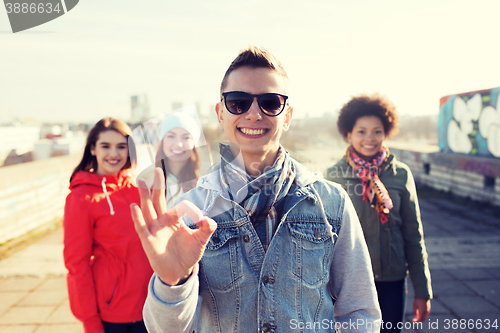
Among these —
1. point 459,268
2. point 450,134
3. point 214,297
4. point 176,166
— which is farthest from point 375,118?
point 450,134

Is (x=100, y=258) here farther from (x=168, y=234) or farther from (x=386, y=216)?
(x=386, y=216)

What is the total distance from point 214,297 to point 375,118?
214 centimetres

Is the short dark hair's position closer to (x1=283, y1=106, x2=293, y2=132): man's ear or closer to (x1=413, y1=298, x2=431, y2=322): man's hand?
(x1=283, y1=106, x2=293, y2=132): man's ear

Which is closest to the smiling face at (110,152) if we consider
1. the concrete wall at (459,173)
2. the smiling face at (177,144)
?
the smiling face at (177,144)

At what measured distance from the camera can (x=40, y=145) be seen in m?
19.1

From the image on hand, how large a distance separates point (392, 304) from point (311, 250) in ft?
4.59

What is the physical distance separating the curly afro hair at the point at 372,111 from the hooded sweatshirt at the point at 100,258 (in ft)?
6.69

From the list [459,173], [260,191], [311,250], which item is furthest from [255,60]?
[459,173]

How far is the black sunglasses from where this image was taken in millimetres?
1341

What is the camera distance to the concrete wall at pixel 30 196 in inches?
221

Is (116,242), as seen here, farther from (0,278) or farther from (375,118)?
(0,278)

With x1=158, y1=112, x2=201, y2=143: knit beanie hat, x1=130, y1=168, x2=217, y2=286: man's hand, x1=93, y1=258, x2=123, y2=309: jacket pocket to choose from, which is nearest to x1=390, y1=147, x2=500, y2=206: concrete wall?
x1=158, y1=112, x2=201, y2=143: knit beanie hat

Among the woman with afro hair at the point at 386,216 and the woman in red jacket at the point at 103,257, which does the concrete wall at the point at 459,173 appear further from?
the woman in red jacket at the point at 103,257

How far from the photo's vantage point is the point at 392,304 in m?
2.33
